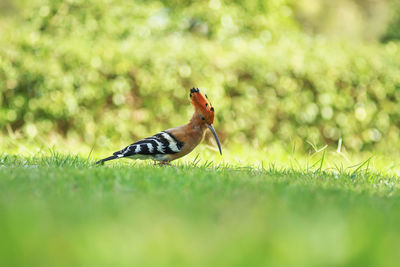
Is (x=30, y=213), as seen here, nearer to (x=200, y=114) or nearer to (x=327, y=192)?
(x=327, y=192)

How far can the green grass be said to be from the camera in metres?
1.64

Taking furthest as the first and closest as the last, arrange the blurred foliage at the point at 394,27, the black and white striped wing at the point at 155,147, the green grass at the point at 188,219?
the blurred foliage at the point at 394,27 → the black and white striped wing at the point at 155,147 → the green grass at the point at 188,219

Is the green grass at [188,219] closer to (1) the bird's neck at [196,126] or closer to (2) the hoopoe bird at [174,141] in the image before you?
(2) the hoopoe bird at [174,141]

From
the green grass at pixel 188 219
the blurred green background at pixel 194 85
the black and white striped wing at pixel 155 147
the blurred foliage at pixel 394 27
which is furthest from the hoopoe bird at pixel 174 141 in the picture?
the blurred foliage at pixel 394 27

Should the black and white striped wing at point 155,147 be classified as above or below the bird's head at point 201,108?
below

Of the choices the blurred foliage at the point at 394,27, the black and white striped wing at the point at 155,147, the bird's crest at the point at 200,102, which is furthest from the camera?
the blurred foliage at the point at 394,27

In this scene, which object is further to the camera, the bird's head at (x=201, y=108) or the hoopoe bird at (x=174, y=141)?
the bird's head at (x=201, y=108)

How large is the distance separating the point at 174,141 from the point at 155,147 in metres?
0.20

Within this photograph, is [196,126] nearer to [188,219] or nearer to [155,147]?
[155,147]

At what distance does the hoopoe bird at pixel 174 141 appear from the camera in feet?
14.4

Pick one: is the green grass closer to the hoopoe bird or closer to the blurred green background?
the hoopoe bird

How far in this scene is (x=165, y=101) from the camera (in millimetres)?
7480

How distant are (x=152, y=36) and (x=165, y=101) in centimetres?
327

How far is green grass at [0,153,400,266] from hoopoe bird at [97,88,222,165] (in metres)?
0.61
